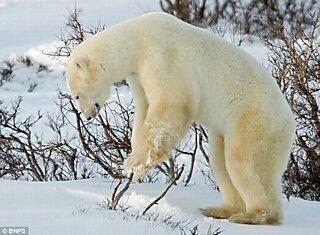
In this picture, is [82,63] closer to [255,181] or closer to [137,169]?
[137,169]

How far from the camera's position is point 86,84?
4402 mm

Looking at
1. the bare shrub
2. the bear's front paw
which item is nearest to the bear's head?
the bear's front paw

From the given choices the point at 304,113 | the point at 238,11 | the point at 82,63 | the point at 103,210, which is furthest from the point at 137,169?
the point at 238,11

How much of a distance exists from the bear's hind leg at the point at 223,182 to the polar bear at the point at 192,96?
12 cm

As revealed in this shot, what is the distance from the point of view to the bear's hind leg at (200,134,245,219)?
4852mm

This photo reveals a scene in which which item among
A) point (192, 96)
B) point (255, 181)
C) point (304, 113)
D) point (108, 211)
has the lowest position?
point (108, 211)

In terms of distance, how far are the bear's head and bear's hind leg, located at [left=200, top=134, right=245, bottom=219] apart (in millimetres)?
865

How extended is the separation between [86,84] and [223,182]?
1.22 meters

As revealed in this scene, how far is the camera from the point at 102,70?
14.4 feet

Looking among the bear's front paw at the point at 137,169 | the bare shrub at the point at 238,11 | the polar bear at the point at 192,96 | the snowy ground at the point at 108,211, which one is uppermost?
the bare shrub at the point at 238,11

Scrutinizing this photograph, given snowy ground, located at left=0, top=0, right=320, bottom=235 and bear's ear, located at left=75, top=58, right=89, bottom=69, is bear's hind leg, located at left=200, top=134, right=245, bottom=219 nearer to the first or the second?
snowy ground, located at left=0, top=0, right=320, bottom=235

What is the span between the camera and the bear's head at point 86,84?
14.3ft

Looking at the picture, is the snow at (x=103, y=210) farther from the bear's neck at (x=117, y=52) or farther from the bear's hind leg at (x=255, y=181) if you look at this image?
the bear's neck at (x=117, y=52)

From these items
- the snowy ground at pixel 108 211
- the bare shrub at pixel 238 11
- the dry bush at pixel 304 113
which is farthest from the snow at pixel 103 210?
the bare shrub at pixel 238 11
